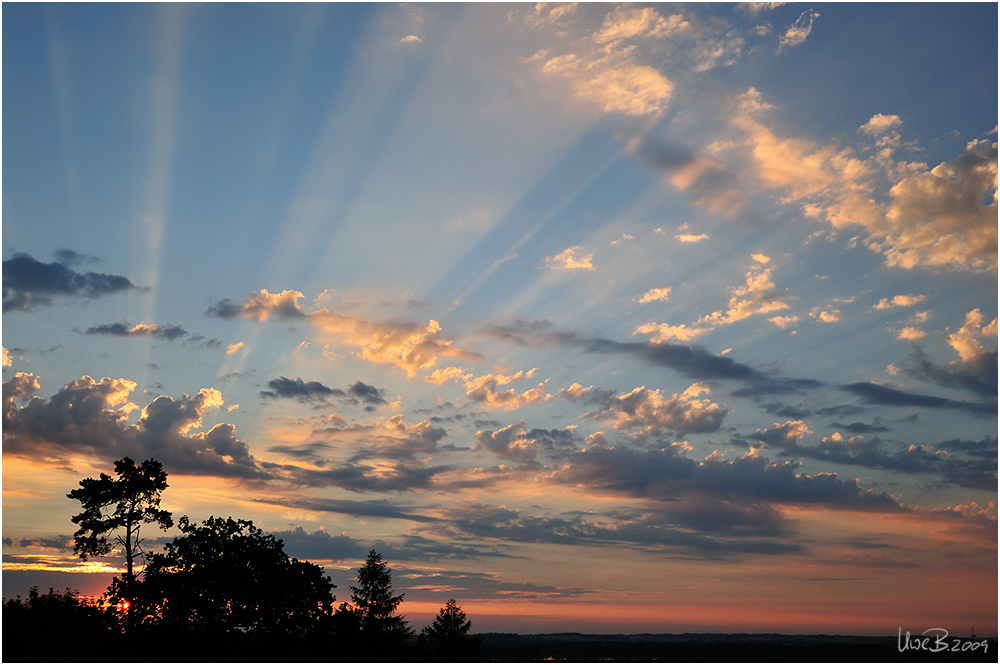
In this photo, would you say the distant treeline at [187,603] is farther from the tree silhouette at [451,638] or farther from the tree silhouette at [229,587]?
the tree silhouette at [451,638]

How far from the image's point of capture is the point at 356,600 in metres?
93.1

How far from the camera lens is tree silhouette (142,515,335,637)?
5141 centimetres

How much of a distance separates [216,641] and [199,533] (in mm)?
8869

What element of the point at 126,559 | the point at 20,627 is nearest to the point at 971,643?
the point at 126,559

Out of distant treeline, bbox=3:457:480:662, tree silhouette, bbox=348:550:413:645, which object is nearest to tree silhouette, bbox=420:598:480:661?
tree silhouette, bbox=348:550:413:645

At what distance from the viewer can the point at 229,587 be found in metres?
52.6

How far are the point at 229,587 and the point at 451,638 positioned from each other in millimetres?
60103

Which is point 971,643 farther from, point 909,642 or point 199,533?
point 199,533

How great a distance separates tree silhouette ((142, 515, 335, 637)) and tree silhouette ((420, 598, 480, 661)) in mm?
46906

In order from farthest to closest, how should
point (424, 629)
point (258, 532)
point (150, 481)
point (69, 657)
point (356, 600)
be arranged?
point (424, 629), point (356, 600), point (258, 532), point (150, 481), point (69, 657)

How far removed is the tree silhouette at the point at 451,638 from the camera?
324 ft

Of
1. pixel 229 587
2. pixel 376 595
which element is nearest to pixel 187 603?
pixel 229 587

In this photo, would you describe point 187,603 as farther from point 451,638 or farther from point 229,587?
point 451,638

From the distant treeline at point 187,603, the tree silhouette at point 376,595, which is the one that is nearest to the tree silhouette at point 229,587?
the distant treeline at point 187,603
